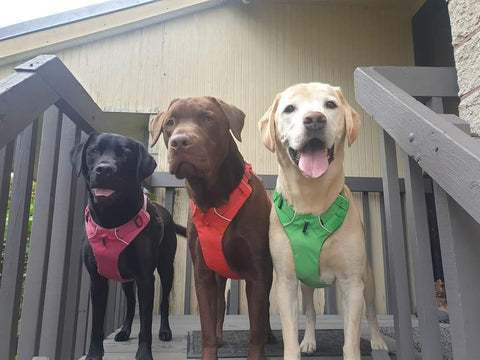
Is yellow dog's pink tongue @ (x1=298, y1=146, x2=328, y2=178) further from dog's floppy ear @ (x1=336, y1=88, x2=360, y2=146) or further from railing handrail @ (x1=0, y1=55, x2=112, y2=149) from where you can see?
railing handrail @ (x1=0, y1=55, x2=112, y2=149)

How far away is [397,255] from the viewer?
1625 millimetres

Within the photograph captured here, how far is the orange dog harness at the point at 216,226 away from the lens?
1949 mm

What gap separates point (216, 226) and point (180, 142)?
0.47 metres

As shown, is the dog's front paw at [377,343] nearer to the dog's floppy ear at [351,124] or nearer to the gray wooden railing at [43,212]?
the dog's floppy ear at [351,124]

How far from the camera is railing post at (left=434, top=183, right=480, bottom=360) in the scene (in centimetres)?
109

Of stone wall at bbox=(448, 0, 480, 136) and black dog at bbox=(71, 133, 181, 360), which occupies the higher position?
stone wall at bbox=(448, 0, 480, 136)

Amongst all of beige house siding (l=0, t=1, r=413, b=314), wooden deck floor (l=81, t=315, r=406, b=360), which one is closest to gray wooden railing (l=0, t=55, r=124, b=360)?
wooden deck floor (l=81, t=315, r=406, b=360)

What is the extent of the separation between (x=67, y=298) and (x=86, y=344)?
61cm

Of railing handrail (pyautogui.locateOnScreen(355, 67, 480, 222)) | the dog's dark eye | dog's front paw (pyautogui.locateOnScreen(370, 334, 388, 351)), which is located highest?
the dog's dark eye

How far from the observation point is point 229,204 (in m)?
2.01

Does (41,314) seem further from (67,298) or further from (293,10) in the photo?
(293,10)

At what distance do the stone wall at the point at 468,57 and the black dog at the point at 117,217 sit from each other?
5.62ft

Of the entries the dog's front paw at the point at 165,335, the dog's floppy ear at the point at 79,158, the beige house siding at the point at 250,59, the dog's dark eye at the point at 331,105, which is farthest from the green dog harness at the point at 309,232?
the beige house siding at the point at 250,59

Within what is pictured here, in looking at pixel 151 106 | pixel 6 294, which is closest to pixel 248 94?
pixel 151 106
